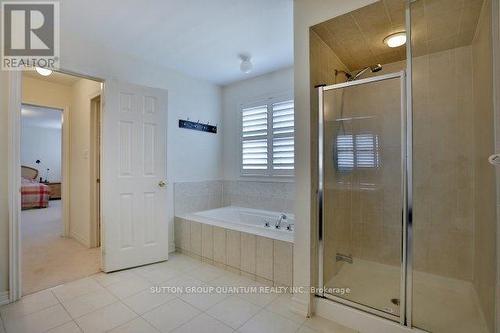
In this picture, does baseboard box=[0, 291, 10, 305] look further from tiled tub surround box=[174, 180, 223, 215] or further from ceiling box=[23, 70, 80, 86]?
ceiling box=[23, 70, 80, 86]

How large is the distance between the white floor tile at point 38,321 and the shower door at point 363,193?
1986 mm

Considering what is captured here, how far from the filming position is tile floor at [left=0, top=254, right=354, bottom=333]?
1.69 metres

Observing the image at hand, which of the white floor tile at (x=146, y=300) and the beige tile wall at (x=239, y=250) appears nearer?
the white floor tile at (x=146, y=300)

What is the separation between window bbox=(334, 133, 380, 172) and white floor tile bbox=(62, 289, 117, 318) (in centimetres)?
229

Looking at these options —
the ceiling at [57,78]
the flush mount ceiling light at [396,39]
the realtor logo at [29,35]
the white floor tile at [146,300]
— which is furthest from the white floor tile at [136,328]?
the ceiling at [57,78]

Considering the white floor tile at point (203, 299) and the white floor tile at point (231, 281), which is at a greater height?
the white floor tile at point (203, 299)

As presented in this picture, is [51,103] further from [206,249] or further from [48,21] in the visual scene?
[206,249]

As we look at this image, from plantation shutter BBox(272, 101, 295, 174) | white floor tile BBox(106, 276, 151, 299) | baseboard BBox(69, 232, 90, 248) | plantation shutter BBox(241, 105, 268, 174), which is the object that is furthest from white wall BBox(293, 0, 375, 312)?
baseboard BBox(69, 232, 90, 248)

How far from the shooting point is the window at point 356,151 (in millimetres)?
2139

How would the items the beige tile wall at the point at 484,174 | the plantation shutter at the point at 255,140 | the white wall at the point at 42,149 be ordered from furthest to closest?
the white wall at the point at 42,149 < the plantation shutter at the point at 255,140 < the beige tile wall at the point at 484,174

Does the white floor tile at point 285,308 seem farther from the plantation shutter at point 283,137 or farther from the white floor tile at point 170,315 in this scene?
the plantation shutter at point 283,137

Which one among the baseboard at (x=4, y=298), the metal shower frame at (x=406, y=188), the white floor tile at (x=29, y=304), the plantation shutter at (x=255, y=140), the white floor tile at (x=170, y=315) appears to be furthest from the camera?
the plantation shutter at (x=255, y=140)

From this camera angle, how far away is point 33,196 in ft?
20.0

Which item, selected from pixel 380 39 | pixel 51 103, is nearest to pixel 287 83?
pixel 380 39
